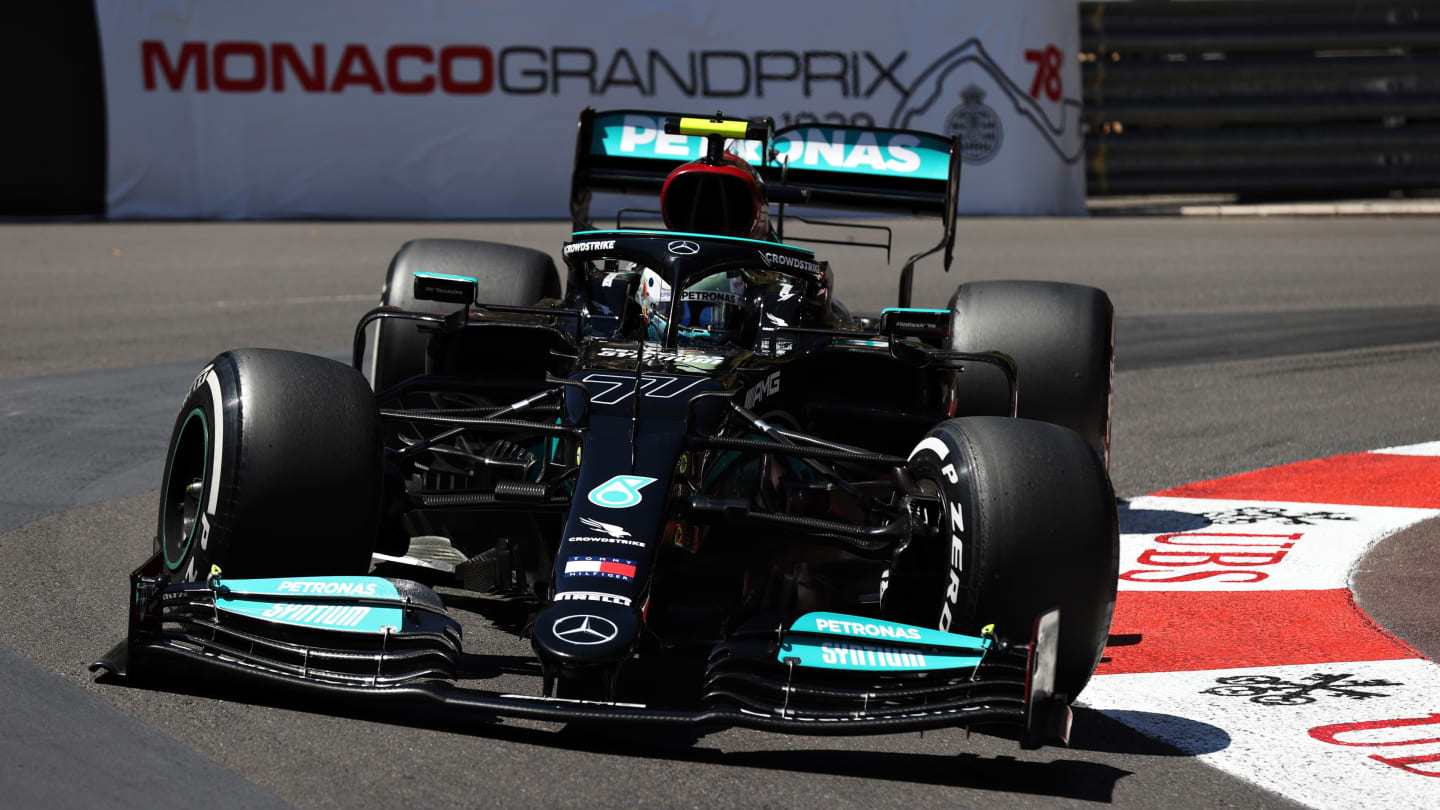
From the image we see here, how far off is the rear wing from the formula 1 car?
1415mm

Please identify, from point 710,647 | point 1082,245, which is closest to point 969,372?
point 710,647

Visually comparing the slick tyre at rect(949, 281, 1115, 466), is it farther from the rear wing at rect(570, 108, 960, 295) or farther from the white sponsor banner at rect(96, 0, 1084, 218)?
the white sponsor banner at rect(96, 0, 1084, 218)

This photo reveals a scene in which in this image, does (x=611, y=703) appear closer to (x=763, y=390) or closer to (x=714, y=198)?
(x=763, y=390)

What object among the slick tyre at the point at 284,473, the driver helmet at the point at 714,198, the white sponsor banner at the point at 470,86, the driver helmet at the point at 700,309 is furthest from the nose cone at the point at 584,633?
the white sponsor banner at the point at 470,86

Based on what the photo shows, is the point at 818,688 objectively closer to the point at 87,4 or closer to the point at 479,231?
the point at 479,231

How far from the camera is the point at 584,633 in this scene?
392 centimetres

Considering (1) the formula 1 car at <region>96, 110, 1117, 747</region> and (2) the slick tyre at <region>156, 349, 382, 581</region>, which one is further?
(2) the slick tyre at <region>156, 349, 382, 581</region>

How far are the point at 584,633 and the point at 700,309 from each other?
195 centimetres

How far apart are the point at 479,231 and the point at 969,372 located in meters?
13.3

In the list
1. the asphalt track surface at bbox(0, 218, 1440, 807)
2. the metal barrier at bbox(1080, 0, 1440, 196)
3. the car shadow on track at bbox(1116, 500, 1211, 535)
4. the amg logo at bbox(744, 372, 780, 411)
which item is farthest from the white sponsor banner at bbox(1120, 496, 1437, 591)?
the metal barrier at bbox(1080, 0, 1440, 196)

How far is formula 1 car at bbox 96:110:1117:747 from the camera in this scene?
392 centimetres

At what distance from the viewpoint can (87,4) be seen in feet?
68.1

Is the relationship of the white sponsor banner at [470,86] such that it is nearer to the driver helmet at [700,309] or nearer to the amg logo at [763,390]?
the driver helmet at [700,309]

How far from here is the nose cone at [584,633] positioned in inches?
152
